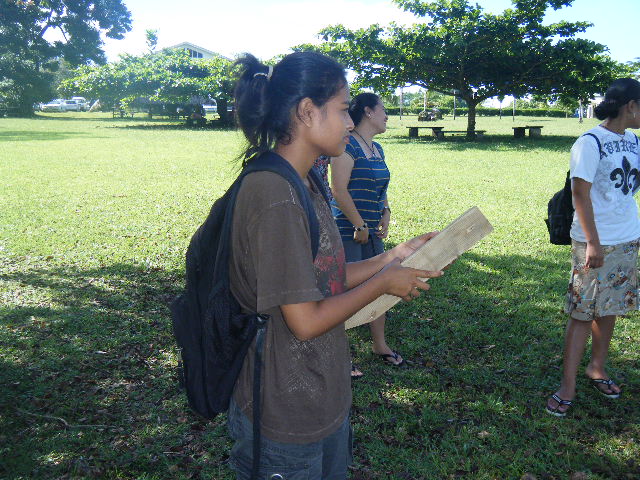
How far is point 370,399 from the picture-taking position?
399 centimetres

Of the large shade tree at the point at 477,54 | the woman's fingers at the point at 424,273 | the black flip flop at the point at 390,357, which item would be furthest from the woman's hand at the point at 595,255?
the large shade tree at the point at 477,54

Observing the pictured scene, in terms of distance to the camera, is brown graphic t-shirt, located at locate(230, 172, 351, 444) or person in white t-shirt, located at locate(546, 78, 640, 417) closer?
brown graphic t-shirt, located at locate(230, 172, 351, 444)

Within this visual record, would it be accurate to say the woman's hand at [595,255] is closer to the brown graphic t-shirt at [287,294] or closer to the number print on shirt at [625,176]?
the number print on shirt at [625,176]

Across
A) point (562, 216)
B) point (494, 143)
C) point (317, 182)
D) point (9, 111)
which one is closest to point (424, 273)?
point (317, 182)

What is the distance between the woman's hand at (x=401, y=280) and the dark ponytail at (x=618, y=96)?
7.94 feet

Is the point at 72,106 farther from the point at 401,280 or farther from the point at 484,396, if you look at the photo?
the point at 401,280

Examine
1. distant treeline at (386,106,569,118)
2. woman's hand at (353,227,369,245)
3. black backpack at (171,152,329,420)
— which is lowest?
woman's hand at (353,227,369,245)

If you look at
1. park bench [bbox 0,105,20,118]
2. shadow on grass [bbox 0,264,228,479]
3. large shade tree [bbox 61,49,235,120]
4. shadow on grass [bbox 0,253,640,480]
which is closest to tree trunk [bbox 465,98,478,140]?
large shade tree [bbox 61,49,235,120]

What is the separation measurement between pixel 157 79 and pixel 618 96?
41633 millimetres

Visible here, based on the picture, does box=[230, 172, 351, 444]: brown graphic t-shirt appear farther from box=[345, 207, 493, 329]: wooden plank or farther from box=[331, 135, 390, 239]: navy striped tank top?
box=[331, 135, 390, 239]: navy striped tank top

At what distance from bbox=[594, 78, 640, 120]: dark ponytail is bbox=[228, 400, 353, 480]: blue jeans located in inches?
107

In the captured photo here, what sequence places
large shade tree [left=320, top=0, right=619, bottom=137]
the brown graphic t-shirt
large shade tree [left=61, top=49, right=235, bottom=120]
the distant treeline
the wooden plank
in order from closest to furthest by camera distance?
1. the brown graphic t-shirt
2. the wooden plank
3. large shade tree [left=320, top=0, right=619, bottom=137]
4. large shade tree [left=61, top=49, right=235, bottom=120]
5. the distant treeline

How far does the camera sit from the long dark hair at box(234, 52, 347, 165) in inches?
62.7

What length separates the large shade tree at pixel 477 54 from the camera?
24.4 m
